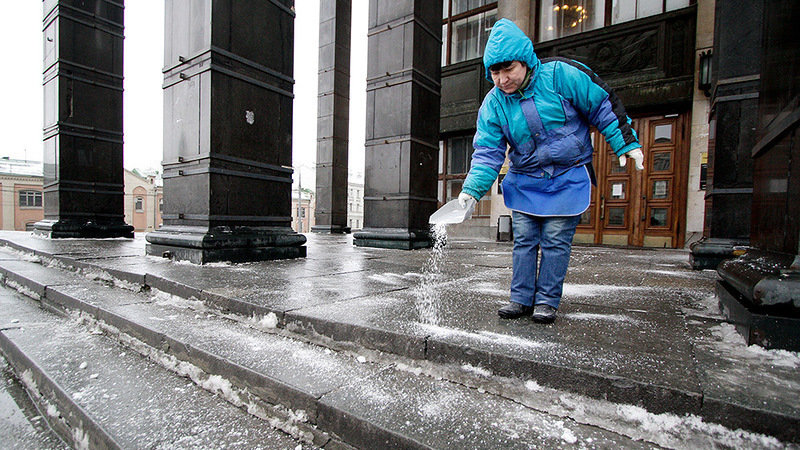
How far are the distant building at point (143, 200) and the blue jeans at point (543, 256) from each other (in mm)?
53273

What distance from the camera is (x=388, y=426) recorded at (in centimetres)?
123

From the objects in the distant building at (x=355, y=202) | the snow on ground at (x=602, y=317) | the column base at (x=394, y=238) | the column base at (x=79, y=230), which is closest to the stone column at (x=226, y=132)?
the column base at (x=394, y=238)

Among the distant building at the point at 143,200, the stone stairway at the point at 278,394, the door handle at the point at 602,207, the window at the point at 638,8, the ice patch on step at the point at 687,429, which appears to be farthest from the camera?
the distant building at the point at 143,200

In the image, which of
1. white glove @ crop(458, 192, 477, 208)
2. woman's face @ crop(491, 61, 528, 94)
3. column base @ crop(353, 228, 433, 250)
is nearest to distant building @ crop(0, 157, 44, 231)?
column base @ crop(353, 228, 433, 250)

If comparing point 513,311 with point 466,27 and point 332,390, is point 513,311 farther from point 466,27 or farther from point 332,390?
point 466,27

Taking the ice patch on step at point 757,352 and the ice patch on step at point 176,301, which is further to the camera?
the ice patch on step at point 176,301

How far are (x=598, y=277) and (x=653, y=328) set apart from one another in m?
1.88

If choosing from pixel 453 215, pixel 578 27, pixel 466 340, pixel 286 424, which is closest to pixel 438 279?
pixel 453 215

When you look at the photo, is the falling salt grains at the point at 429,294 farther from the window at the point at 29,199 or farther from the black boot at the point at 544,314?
the window at the point at 29,199

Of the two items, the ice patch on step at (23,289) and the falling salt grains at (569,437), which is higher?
the falling salt grains at (569,437)

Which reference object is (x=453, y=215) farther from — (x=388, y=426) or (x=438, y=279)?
(x=438, y=279)

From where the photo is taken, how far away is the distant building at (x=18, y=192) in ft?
124

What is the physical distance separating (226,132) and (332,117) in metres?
8.07

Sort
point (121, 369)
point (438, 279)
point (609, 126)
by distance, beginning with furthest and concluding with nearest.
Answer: point (438, 279) < point (609, 126) < point (121, 369)
